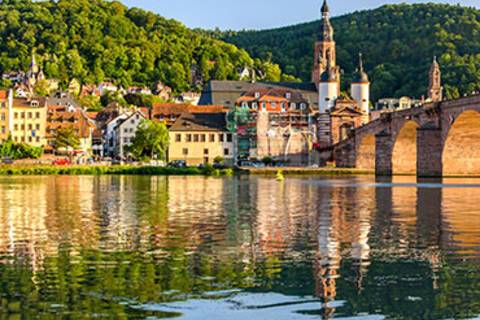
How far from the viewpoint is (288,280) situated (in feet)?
76.1

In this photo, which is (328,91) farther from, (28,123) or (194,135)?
(28,123)

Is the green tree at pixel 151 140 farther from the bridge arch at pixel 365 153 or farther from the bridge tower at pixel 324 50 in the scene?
the bridge tower at pixel 324 50

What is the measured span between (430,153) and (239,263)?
2892 inches

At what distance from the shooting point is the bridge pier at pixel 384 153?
11506cm

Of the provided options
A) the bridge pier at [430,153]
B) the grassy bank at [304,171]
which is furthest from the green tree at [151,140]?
the bridge pier at [430,153]

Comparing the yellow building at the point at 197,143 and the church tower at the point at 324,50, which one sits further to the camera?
the church tower at the point at 324,50

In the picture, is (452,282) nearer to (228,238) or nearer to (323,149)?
(228,238)

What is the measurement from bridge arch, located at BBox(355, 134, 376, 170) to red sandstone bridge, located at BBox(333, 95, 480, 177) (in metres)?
11.5

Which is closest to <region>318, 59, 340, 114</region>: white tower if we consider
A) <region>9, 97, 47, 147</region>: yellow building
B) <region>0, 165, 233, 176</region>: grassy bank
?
<region>0, 165, 233, 176</region>: grassy bank

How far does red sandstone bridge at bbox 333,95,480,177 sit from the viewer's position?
92.6m

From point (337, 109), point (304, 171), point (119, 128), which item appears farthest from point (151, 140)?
point (337, 109)

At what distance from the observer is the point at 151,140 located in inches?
5197

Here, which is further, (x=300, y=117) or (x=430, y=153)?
(x=300, y=117)

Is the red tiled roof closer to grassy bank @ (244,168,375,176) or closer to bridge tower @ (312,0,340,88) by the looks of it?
bridge tower @ (312,0,340,88)
